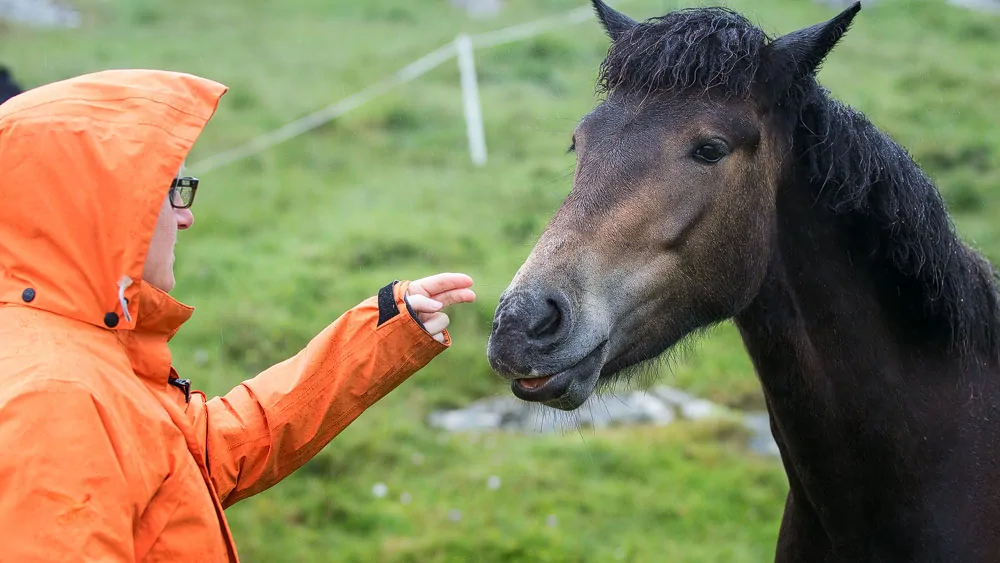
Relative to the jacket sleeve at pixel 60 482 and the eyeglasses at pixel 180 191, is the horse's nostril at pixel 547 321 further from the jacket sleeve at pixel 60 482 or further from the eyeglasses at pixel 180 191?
the jacket sleeve at pixel 60 482

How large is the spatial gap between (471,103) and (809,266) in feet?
26.9

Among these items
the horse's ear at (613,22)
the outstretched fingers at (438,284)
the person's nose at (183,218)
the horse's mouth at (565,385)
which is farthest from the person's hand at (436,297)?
the horse's ear at (613,22)

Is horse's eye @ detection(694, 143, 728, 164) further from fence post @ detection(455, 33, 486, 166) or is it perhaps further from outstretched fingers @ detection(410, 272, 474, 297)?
fence post @ detection(455, 33, 486, 166)

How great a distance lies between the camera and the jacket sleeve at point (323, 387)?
2.75 meters

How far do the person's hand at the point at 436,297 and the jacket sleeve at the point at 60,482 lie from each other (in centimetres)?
102

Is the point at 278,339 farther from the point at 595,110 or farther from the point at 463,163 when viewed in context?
the point at 595,110

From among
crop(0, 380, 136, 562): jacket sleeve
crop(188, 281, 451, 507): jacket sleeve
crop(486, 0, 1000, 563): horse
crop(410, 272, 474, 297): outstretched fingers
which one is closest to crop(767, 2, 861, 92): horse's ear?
crop(486, 0, 1000, 563): horse

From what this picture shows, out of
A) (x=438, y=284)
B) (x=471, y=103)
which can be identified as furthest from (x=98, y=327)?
(x=471, y=103)

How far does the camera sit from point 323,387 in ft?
9.11

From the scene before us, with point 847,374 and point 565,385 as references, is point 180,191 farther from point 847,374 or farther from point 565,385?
point 847,374

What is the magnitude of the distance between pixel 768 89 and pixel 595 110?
503 millimetres

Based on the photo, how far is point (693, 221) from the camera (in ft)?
8.76

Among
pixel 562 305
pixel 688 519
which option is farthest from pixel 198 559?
pixel 688 519

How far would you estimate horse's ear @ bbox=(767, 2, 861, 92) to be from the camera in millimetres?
2713
